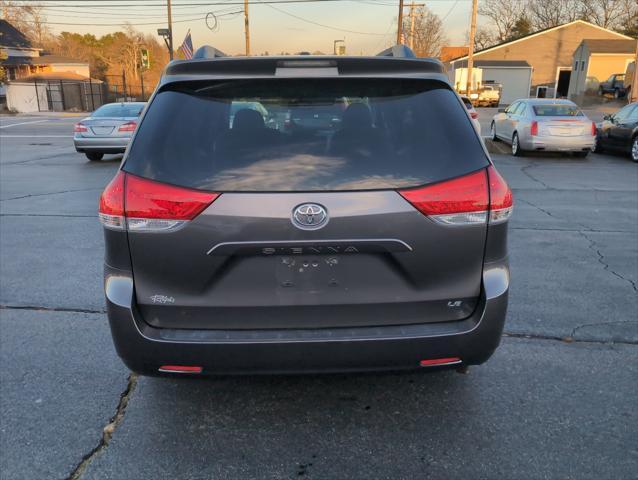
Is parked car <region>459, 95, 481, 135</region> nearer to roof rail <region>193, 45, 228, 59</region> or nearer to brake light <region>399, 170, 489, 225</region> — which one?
brake light <region>399, 170, 489, 225</region>

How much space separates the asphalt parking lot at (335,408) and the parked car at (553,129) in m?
9.82

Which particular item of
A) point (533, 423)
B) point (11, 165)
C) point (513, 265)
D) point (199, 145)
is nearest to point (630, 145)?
point (513, 265)

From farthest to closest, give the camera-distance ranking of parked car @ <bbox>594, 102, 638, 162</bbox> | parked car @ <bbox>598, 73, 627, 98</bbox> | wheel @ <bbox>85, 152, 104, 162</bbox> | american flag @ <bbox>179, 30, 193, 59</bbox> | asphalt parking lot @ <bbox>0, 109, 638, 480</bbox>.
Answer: parked car @ <bbox>598, 73, 627, 98</bbox> < american flag @ <bbox>179, 30, 193, 59</bbox> < wheel @ <bbox>85, 152, 104, 162</bbox> < parked car @ <bbox>594, 102, 638, 162</bbox> < asphalt parking lot @ <bbox>0, 109, 638, 480</bbox>

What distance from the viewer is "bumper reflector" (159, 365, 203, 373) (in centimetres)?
252

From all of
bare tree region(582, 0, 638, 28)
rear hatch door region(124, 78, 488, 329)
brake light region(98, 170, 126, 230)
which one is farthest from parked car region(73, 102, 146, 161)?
bare tree region(582, 0, 638, 28)

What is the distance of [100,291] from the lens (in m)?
4.90

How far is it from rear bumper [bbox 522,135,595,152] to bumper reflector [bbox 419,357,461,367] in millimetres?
12984

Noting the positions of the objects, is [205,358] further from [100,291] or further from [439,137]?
[100,291]

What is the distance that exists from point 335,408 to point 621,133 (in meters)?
14.2

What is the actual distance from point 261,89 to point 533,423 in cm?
227

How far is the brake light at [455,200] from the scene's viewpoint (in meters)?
2.42

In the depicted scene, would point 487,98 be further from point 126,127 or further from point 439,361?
point 439,361

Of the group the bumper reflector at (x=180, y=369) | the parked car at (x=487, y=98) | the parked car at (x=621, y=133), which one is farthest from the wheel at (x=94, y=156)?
the parked car at (x=487, y=98)

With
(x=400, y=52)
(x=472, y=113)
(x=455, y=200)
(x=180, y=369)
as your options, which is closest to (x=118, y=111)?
(x=472, y=113)
